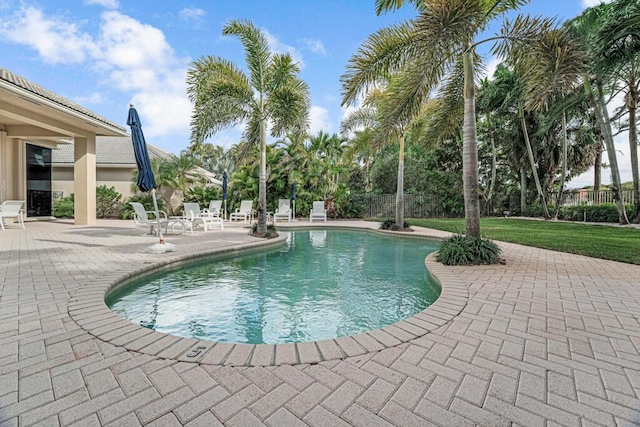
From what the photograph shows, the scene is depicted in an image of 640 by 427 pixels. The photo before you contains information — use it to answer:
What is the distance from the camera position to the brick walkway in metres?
1.69

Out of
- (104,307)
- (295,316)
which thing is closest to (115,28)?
(104,307)

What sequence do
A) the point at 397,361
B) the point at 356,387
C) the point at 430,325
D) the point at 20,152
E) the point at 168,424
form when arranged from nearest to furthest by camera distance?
1. the point at 168,424
2. the point at 356,387
3. the point at 397,361
4. the point at 430,325
5. the point at 20,152

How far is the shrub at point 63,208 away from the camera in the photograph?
17.0m

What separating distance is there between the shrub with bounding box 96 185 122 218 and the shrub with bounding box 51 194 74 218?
4.15 feet

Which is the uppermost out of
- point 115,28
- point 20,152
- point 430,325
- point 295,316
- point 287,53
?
point 115,28

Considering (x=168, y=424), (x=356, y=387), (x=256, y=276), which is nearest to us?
(x=168, y=424)

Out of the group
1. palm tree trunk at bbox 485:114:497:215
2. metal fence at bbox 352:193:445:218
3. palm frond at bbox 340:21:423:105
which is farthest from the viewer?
metal fence at bbox 352:193:445:218

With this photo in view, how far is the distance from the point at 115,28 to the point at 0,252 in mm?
8079

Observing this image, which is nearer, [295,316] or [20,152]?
[295,316]

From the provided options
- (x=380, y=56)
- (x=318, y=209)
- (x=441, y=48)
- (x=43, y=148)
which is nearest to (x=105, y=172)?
(x=43, y=148)

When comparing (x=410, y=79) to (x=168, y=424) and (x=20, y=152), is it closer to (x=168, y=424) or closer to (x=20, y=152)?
(x=168, y=424)

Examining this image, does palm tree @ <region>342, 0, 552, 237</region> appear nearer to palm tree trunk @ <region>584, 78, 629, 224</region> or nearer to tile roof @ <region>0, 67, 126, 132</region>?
tile roof @ <region>0, 67, 126, 132</region>

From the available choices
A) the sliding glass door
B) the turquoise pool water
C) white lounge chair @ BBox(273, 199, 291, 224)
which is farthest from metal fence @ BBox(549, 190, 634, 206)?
the sliding glass door

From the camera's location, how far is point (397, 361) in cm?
227
